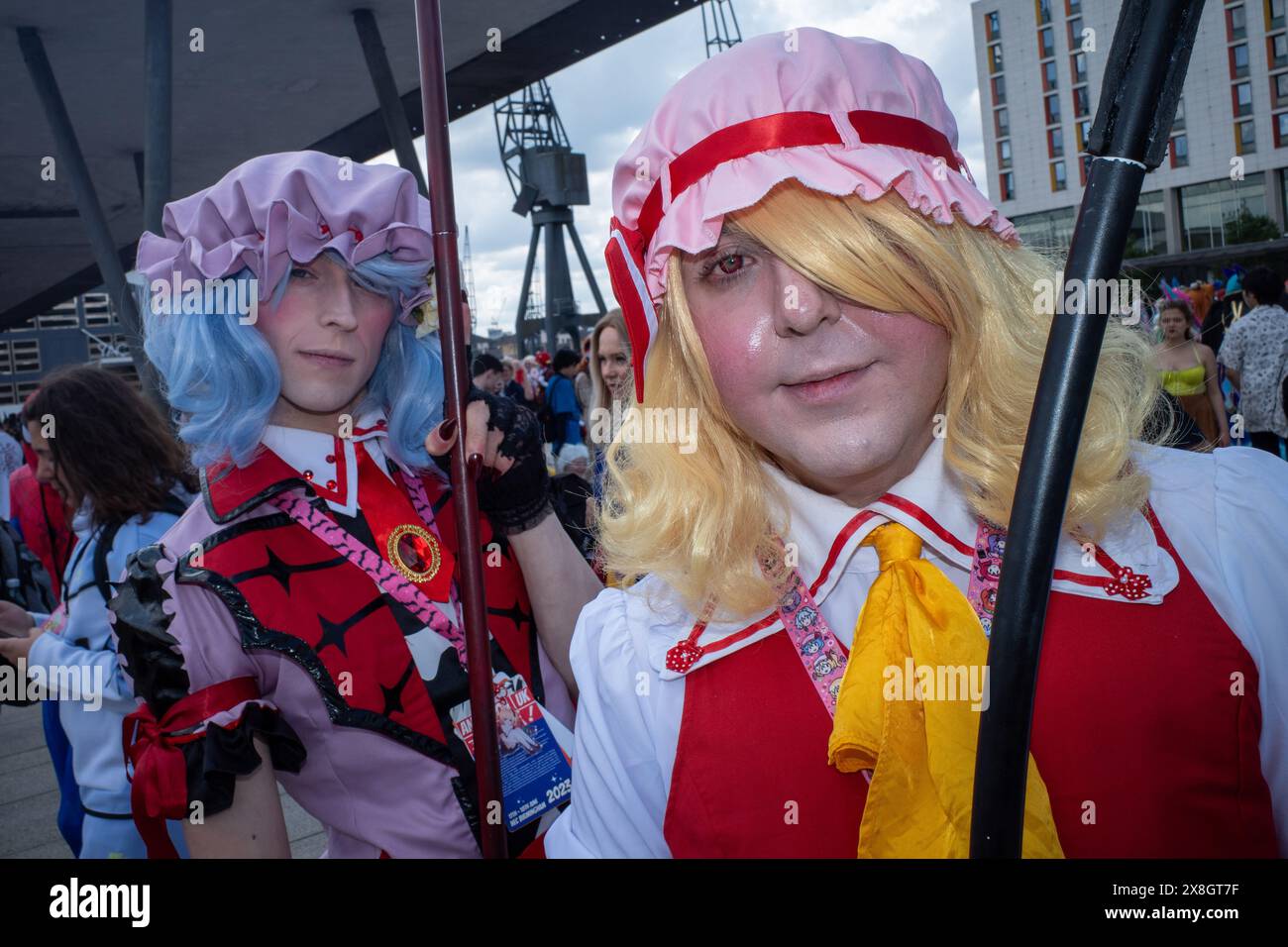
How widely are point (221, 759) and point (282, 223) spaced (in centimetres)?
70

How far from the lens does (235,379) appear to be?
4.53ft

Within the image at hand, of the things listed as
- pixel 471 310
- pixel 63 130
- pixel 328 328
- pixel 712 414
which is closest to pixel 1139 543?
pixel 712 414

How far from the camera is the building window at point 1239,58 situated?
174cm

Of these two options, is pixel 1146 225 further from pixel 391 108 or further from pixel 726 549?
pixel 726 549

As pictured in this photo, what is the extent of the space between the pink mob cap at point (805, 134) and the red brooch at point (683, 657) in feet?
1.29

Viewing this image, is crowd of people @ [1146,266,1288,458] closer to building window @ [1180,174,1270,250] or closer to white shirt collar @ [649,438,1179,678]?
white shirt collar @ [649,438,1179,678]

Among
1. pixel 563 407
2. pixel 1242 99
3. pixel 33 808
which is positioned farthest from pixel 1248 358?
pixel 33 808

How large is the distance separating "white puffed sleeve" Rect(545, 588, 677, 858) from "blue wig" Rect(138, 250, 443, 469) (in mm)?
588

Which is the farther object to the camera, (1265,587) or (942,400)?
(942,400)

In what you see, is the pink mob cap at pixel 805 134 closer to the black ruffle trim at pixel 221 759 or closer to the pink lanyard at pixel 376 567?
the pink lanyard at pixel 376 567

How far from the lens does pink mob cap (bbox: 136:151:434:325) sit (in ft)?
4.41

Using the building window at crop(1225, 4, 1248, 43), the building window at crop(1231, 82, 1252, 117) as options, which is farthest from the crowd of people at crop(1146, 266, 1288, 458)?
the building window at crop(1225, 4, 1248, 43)

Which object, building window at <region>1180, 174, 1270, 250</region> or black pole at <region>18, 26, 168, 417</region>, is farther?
building window at <region>1180, 174, 1270, 250</region>
